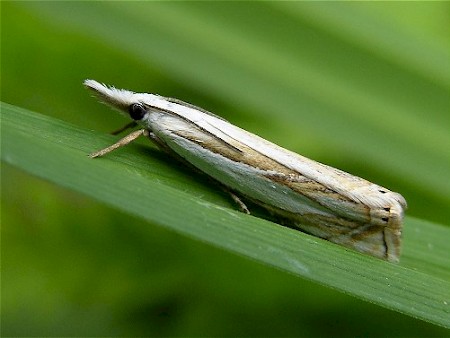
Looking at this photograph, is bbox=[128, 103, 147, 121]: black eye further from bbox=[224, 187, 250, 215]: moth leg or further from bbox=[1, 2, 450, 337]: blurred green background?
bbox=[1, 2, 450, 337]: blurred green background

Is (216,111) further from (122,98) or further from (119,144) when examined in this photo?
(119,144)

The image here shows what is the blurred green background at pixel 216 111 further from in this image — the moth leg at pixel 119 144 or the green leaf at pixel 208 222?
the green leaf at pixel 208 222

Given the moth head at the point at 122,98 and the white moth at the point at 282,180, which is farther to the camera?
the moth head at the point at 122,98

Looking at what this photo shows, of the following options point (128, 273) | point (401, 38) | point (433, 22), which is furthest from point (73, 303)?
point (433, 22)

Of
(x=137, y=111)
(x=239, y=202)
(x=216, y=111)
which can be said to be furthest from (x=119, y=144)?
(x=216, y=111)

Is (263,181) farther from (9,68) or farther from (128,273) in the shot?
(9,68)

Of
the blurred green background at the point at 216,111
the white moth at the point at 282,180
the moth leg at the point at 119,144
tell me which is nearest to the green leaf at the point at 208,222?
the moth leg at the point at 119,144
